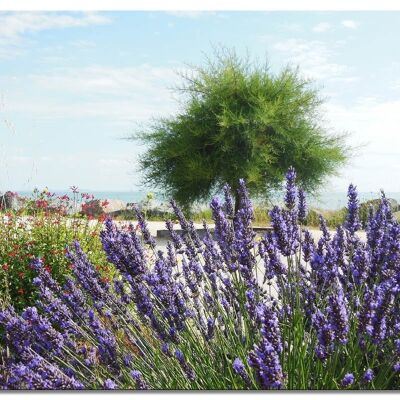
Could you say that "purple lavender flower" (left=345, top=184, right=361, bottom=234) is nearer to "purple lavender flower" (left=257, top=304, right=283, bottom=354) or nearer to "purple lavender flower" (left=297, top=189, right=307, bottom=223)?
"purple lavender flower" (left=297, top=189, right=307, bottom=223)

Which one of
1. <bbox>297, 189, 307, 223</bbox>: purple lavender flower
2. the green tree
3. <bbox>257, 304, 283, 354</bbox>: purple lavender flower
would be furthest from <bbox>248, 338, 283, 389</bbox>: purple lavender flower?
the green tree

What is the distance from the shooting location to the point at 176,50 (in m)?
3.25

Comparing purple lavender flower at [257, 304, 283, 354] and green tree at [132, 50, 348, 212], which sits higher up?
green tree at [132, 50, 348, 212]

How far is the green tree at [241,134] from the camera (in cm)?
946

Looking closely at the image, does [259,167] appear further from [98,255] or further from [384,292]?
[384,292]

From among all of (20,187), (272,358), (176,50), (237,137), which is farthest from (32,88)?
(237,137)

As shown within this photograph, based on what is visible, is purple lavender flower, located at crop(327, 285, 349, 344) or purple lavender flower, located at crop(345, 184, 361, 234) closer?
purple lavender flower, located at crop(327, 285, 349, 344)

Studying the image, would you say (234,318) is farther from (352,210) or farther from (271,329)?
(271,329)

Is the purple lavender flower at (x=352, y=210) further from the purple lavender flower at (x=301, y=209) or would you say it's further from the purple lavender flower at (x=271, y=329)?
the purple lavender flower at (x=271, y=329)

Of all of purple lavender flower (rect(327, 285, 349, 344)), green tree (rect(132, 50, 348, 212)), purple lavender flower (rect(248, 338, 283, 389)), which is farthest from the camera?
green tree (rect(132, 50, 348, 212))

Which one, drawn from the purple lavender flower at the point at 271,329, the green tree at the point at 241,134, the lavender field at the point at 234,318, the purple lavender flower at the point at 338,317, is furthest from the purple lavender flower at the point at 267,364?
the green tree at the point at 241,134

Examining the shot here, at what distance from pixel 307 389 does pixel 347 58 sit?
6.02 ft

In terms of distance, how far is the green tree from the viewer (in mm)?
9461

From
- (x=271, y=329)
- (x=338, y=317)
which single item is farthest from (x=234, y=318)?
(x=271, y=329)
